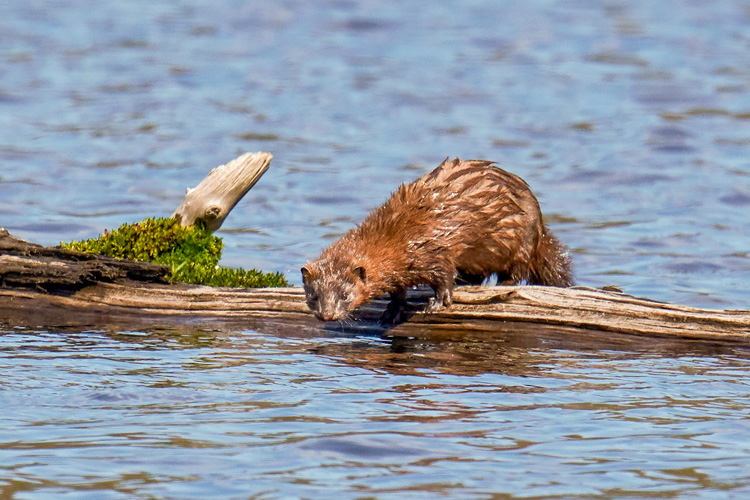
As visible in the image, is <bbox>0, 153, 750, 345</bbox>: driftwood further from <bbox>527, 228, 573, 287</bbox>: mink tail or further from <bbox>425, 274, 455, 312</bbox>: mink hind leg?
<bbox>527, 228, 573, 287</bbox>: mink tail

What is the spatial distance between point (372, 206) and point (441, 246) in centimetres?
840

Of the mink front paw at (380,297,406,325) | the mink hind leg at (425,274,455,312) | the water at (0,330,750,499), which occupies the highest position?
the mink hind leg at (425,274,455,312)

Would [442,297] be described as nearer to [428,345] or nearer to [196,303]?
[428,345]

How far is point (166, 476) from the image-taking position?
23.7 ft

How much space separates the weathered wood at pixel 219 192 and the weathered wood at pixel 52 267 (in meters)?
1.58

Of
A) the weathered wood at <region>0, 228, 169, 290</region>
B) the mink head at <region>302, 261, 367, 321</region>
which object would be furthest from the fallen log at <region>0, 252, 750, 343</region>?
the mink head at <region>302, 261, 367, 321</region>

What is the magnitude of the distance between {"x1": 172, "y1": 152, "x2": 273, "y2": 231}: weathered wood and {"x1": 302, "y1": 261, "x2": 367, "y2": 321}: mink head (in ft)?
7.61

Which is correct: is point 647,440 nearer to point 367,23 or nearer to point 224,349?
point 224,349

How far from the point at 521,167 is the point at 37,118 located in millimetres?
9633

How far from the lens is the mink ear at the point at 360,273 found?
10.1 meters

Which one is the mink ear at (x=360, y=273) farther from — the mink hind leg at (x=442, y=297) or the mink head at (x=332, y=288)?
the mink hind leg at (x=442, y=297)

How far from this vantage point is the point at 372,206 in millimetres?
18953

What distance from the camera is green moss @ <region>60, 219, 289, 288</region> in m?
11.4

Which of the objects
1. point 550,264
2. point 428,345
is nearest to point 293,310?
point 428,345
